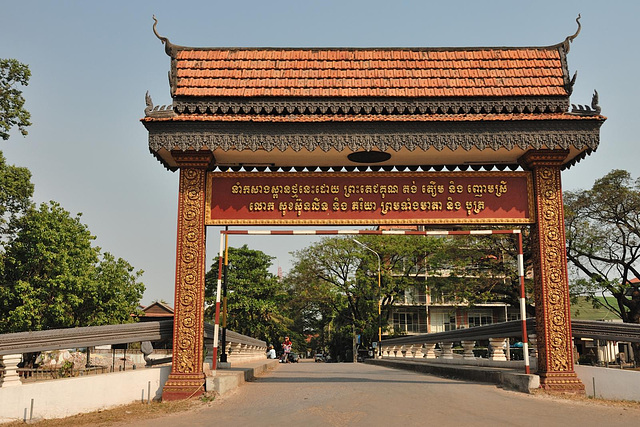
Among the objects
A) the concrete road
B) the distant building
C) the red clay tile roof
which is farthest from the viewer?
the distant building

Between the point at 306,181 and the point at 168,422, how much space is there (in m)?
5.41

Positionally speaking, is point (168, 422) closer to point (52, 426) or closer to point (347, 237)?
point (52, 426)

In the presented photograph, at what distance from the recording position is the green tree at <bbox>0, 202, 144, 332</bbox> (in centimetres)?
2561

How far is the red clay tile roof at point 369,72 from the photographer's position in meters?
11.4

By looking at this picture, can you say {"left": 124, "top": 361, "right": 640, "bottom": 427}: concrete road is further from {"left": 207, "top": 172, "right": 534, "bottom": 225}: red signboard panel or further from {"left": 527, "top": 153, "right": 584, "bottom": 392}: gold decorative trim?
{"left": 207, "top": 172, "right": 534, "bottom": 225}: red signboard panel

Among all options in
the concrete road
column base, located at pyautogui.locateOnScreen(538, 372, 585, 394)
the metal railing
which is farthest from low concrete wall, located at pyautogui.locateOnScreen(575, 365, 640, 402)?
the metal railing

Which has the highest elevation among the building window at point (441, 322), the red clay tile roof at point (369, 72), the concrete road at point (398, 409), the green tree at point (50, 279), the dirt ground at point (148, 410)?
the red clay tile roof at point (369, 72)

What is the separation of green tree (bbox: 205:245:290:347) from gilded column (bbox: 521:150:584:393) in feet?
118

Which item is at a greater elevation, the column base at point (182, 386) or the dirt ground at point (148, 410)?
the column base at point (182, 386)

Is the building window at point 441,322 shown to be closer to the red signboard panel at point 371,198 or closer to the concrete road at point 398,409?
the concrete road at point 398,409

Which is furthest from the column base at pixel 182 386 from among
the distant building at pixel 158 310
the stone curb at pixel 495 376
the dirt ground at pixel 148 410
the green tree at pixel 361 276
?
the distant building at pixel 158 310

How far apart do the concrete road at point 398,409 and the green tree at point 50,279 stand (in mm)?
18174

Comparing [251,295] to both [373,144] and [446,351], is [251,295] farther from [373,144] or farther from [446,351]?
[373,144]

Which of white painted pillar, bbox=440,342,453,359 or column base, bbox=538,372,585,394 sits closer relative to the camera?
column base, bbox=538,372,585,394
